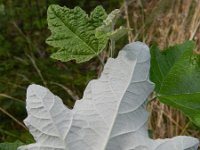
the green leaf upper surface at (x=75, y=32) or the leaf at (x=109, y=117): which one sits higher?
the green leaf upper surface at (x=75, y=32)

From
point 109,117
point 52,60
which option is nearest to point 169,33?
point 52,60

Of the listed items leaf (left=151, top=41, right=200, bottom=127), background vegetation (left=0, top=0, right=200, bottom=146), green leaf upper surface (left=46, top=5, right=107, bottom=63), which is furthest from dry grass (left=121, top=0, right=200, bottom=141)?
green leaf upper surface (left=46, top=5, right=107, bottom=63)

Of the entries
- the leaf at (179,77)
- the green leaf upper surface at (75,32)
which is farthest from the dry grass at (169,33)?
the green leaf upper surface at (75,32)

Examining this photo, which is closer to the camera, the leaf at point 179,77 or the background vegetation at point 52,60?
the leaf at point 179,77

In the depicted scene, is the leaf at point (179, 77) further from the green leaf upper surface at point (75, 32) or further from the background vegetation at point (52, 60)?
the background vegetation at point (52, 60)

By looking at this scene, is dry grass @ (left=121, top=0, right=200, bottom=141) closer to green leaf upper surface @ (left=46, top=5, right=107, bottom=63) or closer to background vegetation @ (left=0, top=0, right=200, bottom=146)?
background vegetation @ (left=0, top=0, right=200, bottom=146)

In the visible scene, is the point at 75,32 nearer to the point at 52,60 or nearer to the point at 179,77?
the point at 179,77

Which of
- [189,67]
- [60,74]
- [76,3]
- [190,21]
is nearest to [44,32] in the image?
[76,3]

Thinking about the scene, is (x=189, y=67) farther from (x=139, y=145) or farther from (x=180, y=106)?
(x=139, y=145)
